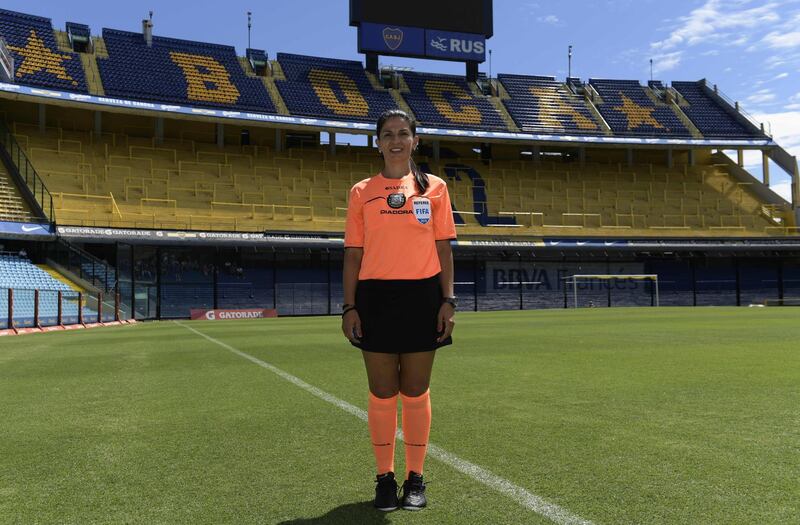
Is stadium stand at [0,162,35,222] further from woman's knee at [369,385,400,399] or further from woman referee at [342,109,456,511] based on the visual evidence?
woman's knee at [369,385,400,399]

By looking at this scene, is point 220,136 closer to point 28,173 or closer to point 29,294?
point 28,173

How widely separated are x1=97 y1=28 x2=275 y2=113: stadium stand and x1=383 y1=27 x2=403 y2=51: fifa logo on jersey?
8.08 m

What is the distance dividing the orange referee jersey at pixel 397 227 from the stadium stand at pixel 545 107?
37.3 m

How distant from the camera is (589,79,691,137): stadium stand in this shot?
42.0 meters

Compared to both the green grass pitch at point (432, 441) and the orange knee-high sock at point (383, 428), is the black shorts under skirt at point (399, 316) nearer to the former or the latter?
the orange knee-high sock at point (383, 428)

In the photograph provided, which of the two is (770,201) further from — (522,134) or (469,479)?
(469,479)

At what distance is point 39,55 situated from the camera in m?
31.9

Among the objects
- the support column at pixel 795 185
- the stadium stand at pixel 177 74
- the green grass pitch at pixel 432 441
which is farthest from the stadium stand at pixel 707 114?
the green grass pitch at pixel 432 441

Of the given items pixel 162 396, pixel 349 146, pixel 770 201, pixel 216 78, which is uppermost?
pixel 216 78

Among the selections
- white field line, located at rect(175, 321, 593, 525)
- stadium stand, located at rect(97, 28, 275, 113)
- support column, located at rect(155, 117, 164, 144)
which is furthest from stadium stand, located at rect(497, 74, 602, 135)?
white field line, located at rect(175, 321, 593, 525)

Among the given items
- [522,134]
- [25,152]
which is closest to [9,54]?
[25,152]

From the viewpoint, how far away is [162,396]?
666cm

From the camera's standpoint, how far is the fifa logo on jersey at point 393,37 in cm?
3978

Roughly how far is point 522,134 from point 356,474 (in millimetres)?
36573
